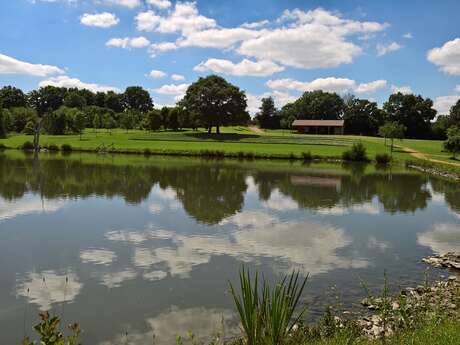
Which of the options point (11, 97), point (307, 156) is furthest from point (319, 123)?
point (11, 97)

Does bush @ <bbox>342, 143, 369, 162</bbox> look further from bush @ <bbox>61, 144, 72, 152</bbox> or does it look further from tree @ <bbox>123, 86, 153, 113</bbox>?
tree @ <bbox>123, 86, 153, 113</bbox>

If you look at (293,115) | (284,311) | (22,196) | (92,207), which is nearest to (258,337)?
(284,311)

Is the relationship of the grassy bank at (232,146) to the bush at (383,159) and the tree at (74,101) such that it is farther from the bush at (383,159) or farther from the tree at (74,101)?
the tree at (74,101)

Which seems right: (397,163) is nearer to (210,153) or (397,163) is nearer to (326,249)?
(210,153)

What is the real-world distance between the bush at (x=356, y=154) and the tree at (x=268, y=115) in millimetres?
60555

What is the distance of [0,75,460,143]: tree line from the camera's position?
87.2 metres

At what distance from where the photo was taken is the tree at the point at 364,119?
346 feet

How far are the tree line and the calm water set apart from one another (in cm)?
4561

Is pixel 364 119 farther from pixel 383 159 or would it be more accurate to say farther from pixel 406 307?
pixel 406 307

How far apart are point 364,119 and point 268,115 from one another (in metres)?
26.3

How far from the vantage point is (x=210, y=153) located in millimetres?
63906

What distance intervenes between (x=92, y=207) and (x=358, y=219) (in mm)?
13667

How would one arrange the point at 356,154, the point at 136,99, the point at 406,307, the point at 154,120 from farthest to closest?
the point at 136,99, the point at 154,120, the point at 356,154, the point at 406,307

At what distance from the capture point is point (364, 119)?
106 metres
